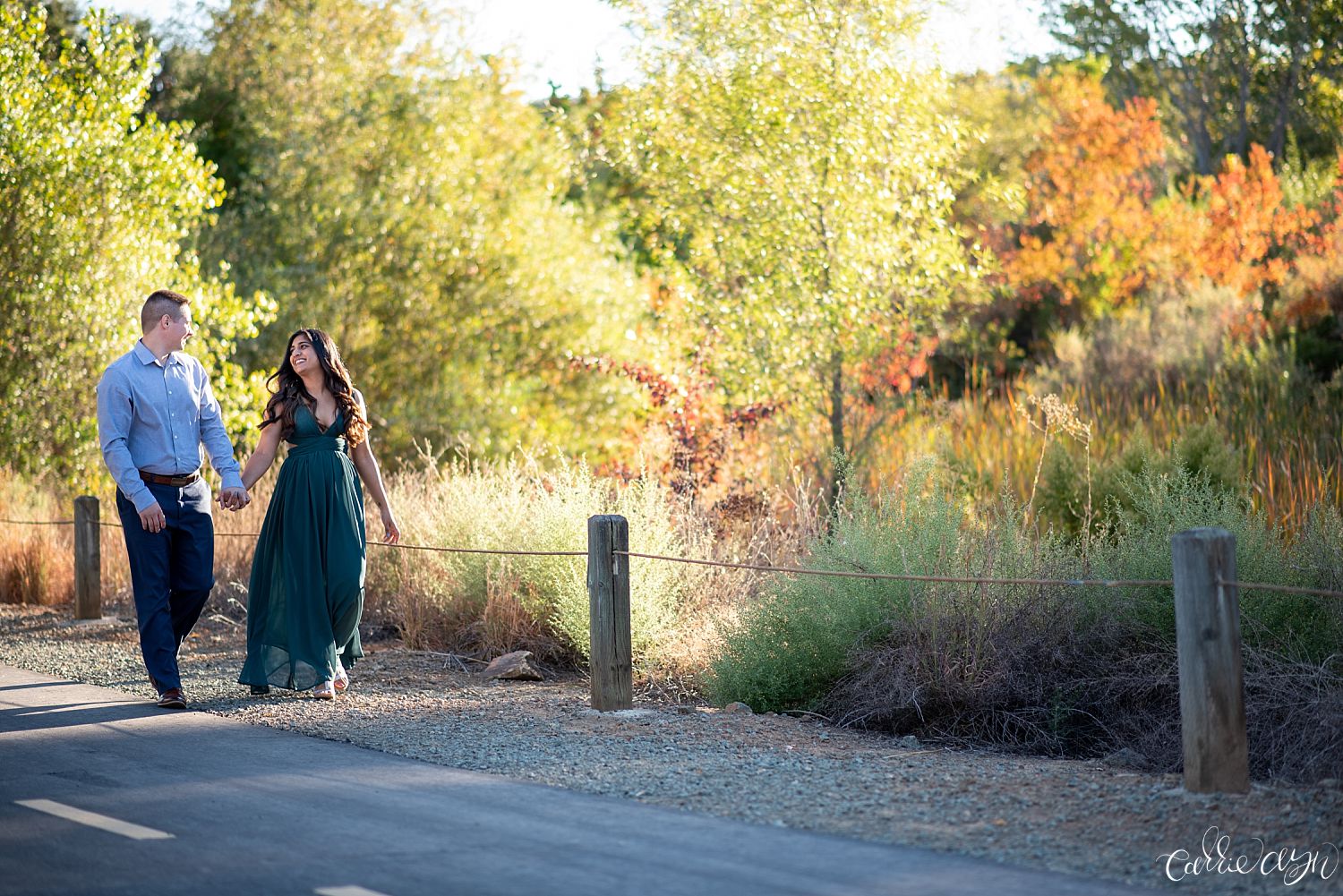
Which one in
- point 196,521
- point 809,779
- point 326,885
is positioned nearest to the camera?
point 326,885

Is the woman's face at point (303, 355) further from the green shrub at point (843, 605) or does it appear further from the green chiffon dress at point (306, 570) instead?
the green shrub at point (843, 605)

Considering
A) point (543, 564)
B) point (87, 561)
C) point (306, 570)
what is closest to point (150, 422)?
point (306, 570)

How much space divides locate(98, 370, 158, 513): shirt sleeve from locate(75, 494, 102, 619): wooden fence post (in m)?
4.03

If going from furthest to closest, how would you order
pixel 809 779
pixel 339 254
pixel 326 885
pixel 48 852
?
pixel 339 254 < pixel 809 779 < pixel 48 852 < pixel 326 885

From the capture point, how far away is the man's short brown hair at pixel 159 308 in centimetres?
777

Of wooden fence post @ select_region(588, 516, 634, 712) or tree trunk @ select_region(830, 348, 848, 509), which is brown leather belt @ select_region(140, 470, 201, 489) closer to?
wooden fence post @ select_region(588, 516, 634, 712)

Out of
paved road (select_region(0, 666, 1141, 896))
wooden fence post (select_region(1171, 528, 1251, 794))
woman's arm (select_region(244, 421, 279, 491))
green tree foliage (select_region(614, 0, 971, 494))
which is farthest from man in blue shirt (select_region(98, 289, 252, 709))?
green tree foliage (select_region(614, 0, 971, 494))

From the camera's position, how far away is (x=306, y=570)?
25.7ft

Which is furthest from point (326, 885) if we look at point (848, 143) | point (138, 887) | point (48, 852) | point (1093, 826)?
point (848, 143)

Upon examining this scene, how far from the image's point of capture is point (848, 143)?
1339 centimetres

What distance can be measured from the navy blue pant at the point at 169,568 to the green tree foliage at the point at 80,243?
8.15 metres

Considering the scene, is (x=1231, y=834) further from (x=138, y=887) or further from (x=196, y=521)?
(x=196, y=521)

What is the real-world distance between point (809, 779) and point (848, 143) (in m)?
8.55
